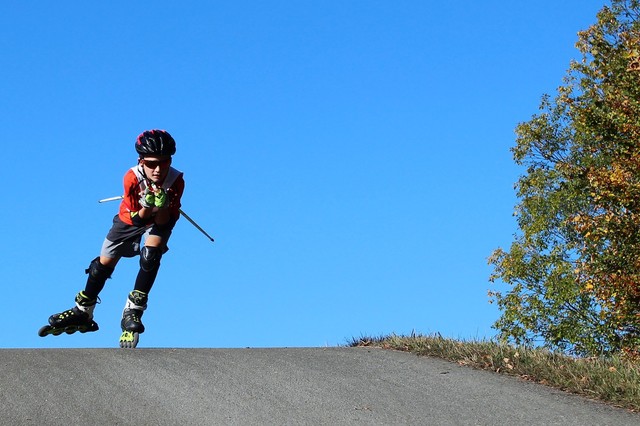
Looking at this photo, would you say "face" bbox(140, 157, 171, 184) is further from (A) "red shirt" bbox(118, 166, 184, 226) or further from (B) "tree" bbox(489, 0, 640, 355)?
(B) "tree" bbox(489, 0, 640, 355)

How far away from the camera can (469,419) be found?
23.9 feet

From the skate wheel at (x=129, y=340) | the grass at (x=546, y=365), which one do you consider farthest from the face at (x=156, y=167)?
the grass at (x=546, y=365)

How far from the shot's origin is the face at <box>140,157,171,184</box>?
9977mm

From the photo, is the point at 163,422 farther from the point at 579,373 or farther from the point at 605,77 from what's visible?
the point at 605,77

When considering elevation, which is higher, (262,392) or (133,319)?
(133,319)

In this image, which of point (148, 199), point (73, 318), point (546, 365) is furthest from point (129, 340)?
point (546, 365)

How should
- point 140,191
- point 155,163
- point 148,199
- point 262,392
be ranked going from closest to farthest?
point 262,392
point 148,199
point 155,163
point 140,191

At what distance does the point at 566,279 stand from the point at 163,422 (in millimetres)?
18144

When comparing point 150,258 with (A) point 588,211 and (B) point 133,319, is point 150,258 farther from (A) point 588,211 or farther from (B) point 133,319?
(A) point 588,211

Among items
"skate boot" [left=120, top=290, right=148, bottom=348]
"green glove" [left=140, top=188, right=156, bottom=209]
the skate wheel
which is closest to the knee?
"skate boot" [left=120, top=290, right=148, bottom=348]

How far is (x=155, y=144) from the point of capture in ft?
32.5

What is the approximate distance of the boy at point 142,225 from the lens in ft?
32.8

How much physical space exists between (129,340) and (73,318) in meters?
1.19

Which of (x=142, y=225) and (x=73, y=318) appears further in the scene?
(x=73, y=318)
